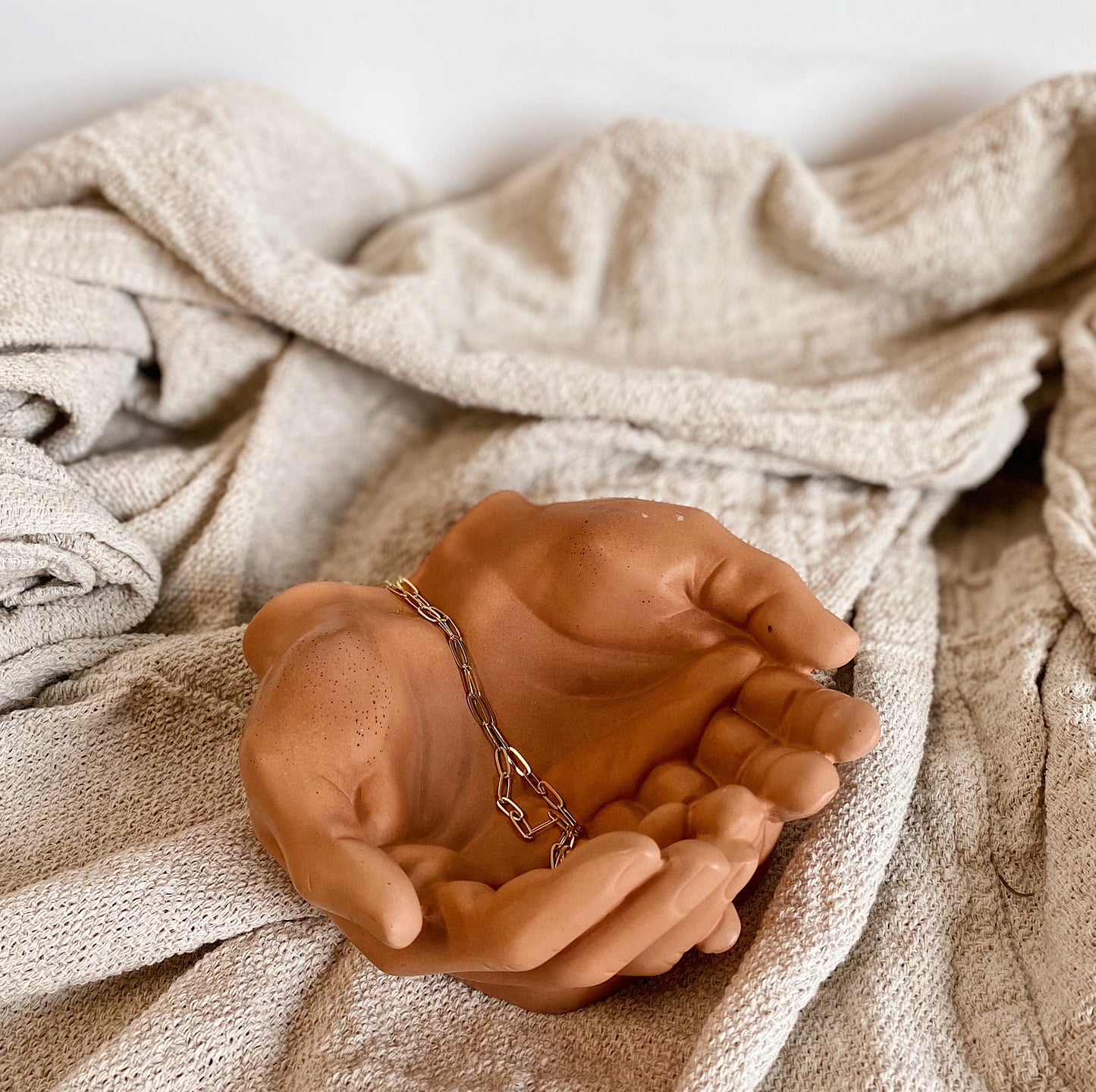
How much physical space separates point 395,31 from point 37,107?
0.38 meters

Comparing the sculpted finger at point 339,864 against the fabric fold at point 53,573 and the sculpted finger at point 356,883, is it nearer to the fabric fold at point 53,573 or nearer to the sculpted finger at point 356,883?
the sculpted finger at point 356,883

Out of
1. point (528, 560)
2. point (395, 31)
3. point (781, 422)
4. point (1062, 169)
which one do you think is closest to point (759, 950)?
point (528, 560)

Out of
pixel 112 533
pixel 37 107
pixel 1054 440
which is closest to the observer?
pixel 112 533

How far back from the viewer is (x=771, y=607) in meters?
0.56

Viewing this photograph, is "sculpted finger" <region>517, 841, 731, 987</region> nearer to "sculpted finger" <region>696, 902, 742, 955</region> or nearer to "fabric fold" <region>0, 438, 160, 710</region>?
"sculpted finger" <region>696, 902, 742, 955</region>

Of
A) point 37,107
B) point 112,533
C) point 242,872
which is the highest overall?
point 37,107

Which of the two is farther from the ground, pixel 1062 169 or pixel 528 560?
pixel 1062 169

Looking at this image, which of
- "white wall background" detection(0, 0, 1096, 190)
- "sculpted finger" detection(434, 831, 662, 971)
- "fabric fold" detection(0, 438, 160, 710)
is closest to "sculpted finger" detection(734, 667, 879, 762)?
"sculpted finger" detection(434, 831, 662, 971)

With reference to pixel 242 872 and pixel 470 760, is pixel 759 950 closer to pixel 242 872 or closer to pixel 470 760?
pixel 470 760

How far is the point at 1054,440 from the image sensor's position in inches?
33.4

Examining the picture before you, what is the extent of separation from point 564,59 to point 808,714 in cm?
80

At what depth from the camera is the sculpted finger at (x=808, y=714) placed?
1.63 ft

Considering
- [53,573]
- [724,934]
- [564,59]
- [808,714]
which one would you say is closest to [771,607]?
[808,714]

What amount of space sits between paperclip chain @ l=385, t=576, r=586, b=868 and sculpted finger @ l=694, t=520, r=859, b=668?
146 millimetres
